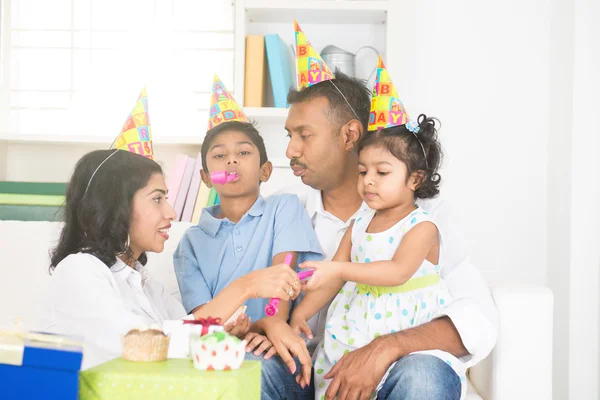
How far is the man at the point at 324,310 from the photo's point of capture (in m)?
1.47

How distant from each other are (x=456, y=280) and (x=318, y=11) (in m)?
1.49

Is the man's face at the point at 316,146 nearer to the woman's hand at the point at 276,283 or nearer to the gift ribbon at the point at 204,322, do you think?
the woman's hand at the point at 276,283

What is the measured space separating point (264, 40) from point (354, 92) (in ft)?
2.62

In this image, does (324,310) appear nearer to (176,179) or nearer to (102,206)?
(102,206)

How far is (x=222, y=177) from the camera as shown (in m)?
1.83

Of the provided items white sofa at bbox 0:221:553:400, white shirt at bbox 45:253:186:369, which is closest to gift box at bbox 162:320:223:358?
white shirt at bbox 45:253:186:369

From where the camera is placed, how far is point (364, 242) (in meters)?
1.67

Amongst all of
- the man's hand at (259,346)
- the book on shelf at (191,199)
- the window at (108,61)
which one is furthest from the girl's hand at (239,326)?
the window at (108,61)

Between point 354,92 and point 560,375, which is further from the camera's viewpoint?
point 560,375


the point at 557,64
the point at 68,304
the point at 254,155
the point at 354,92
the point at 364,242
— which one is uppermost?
the point at 557,64

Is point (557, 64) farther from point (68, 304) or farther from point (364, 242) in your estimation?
point (68, 304)

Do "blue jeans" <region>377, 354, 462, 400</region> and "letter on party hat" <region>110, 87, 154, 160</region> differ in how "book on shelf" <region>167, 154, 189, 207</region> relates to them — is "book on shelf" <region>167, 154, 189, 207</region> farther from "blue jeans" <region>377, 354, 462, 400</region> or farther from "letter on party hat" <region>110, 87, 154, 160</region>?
"blue jeans" <region>377, 354, 462, 400</region>

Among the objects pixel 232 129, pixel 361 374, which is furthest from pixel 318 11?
pixel 361 374

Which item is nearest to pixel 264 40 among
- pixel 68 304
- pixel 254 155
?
pixel 254 155
